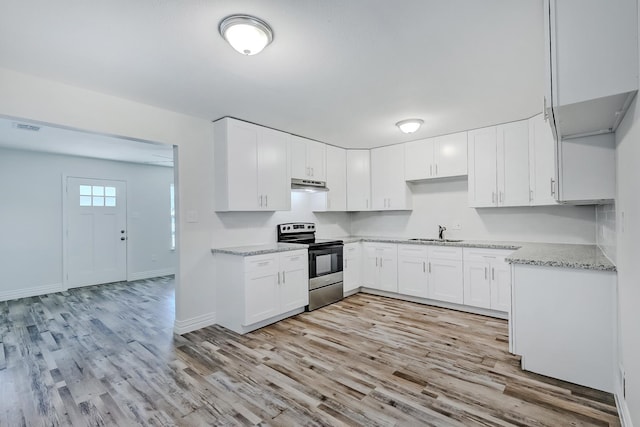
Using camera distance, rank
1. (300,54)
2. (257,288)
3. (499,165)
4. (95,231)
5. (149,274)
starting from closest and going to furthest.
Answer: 1. (300,54)
2. (257,288)
3. (499,165)
4. (95,231)
5. (149,274)

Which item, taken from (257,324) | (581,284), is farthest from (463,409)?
(257,324)

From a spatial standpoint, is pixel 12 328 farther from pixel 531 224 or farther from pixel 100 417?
pixel 531 224

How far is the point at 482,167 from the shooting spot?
13.2ft

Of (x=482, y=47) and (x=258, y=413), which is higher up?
(x=482, y=47)

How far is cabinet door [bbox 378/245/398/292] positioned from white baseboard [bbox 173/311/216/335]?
2479 mm

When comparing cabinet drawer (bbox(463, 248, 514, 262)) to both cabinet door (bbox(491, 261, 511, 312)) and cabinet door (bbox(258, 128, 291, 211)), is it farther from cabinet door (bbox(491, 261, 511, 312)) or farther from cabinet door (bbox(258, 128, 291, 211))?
cabinet door (bbox(258, 128, 291, 211))

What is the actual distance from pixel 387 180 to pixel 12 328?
207 inches

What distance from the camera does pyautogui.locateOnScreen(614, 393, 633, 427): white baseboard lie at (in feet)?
5.49

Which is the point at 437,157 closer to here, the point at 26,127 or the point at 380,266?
the point at 380,266

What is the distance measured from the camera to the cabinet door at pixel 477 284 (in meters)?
3.73

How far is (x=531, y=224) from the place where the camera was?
12.9ft

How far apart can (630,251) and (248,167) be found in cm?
337

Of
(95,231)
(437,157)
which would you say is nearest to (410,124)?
(437,157)

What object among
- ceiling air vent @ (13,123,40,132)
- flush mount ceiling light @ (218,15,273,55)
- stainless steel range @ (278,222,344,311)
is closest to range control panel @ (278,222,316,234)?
stainless steel range @ (278,222,344,311)
